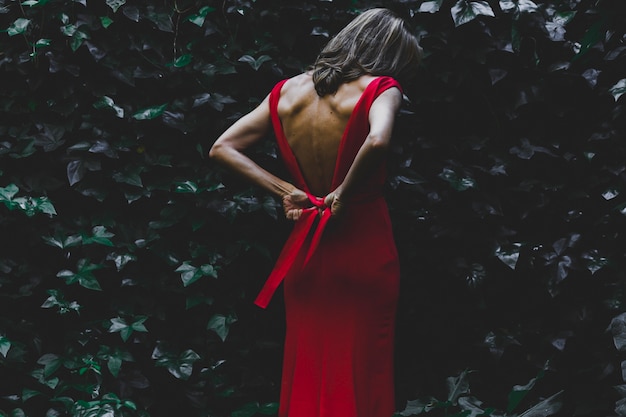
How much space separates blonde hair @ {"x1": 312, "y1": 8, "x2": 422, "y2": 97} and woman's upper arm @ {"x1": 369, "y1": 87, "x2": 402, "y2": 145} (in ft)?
0.44

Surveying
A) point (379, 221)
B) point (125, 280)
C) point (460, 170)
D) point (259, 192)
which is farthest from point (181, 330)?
point (460, 170)

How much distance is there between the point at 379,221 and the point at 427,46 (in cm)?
86

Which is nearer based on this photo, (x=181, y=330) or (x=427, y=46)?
(x=427, y=46)

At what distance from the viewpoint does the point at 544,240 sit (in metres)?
3.06

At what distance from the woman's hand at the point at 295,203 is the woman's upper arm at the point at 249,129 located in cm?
27

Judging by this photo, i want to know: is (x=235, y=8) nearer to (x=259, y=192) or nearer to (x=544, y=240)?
(x=259, y=192)

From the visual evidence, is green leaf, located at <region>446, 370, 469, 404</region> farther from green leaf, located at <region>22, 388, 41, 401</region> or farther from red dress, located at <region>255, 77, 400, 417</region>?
green leaf, located at <region>22, 388, 41, 401</region>

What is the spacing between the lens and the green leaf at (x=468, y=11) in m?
2.83

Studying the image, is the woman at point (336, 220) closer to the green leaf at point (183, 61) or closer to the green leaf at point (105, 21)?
the green leaf at point (183, 61)

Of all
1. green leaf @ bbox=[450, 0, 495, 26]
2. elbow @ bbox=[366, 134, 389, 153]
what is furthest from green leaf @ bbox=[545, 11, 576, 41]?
elbow @ bbox=[366, 134, 389, 153]

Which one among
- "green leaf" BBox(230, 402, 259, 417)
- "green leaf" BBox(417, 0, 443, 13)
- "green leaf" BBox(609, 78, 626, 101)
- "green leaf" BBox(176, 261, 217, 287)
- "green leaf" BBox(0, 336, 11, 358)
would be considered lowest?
"green leaf" BBox(230, 402, 259, 417)

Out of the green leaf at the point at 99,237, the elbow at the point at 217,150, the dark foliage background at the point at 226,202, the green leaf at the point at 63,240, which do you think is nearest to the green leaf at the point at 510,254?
the dark foliage background at the point at 226,202

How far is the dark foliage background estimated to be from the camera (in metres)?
2.98

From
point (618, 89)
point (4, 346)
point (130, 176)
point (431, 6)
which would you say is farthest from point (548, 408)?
point (4, 346)
